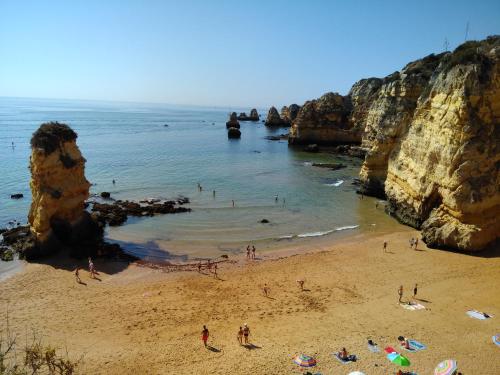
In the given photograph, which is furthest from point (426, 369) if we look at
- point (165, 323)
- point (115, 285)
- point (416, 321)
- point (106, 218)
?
point (106, 218)

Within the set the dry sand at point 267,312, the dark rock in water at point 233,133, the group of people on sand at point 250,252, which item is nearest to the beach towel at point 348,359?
the dry sand at point 267,312

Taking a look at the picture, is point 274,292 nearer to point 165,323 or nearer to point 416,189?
point 165,323

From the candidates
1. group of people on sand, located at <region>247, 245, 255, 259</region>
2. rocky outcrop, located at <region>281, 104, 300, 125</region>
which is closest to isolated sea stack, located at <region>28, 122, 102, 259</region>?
group of people on sand, located at <region>247, 245, 255, 259</region>

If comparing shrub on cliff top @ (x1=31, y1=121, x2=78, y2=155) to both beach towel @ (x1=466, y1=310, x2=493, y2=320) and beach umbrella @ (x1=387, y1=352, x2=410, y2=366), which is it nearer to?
beach umbrella @ (x1=387, y1=352, x2=410, y2=366)

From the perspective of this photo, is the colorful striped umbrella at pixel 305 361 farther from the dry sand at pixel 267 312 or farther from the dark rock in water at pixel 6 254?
the dark rock in water at pixel 6 254

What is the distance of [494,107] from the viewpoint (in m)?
23.7

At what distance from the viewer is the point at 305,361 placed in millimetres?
13516

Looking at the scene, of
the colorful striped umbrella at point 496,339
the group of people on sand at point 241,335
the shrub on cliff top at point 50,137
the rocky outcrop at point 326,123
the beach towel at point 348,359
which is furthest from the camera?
the rocky outcrop at point 326,123

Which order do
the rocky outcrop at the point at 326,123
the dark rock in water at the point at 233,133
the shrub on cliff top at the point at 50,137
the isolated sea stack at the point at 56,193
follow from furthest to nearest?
the dark rock in water at the point at 233,133, the rocky outcrop at the point at 326,123, the shrub on cliff top at the point at 50,137, the isolated sea stack at the point at 56,193

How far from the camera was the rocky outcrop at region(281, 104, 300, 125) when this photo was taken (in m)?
124

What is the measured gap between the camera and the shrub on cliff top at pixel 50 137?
24781mm

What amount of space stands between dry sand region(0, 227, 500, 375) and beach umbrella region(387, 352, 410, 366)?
0.79 ft

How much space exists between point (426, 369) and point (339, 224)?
19189 mm

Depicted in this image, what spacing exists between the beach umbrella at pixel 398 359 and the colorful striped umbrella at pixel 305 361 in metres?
2.88
